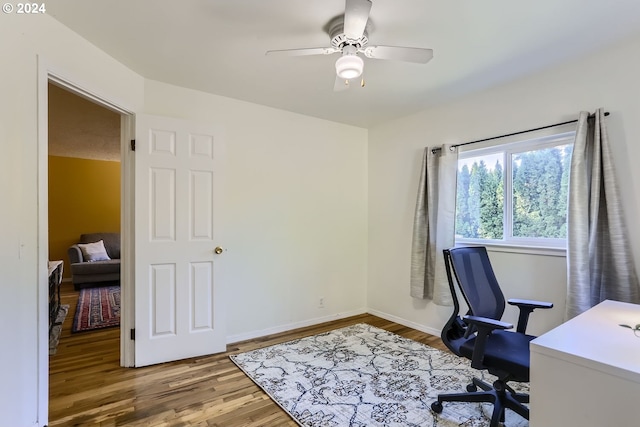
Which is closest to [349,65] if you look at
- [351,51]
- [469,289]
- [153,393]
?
[351,51]

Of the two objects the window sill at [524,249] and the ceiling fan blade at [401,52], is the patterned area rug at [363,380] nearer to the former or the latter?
the window sill at [524,249]

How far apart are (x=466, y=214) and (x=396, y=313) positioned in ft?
4.66

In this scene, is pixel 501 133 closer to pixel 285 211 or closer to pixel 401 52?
pixel 401 52

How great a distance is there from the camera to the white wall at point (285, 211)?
318cm

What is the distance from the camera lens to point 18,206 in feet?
5.55

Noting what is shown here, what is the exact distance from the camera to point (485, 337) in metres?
1.69

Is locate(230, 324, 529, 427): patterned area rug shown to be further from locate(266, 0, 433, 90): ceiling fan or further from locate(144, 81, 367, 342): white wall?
locate(266, 0, 433, 90): ceiling fan

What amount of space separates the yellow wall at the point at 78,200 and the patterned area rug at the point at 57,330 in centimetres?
241

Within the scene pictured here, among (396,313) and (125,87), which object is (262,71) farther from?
(396,313)

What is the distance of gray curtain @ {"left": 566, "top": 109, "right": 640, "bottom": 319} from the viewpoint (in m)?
2.14

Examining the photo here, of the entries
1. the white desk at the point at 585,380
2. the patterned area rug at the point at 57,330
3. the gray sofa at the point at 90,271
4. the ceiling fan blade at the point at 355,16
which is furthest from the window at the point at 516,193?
the gray sofa at the point at 90,271

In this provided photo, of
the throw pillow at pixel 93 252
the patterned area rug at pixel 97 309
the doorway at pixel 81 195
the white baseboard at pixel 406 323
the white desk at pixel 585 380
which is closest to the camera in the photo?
the white desk at pixel 585 380

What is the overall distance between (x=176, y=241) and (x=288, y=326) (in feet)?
5.13

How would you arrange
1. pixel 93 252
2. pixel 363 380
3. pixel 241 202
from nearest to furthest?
pixel 363 380, pixel 241 202, pixel 93 252
